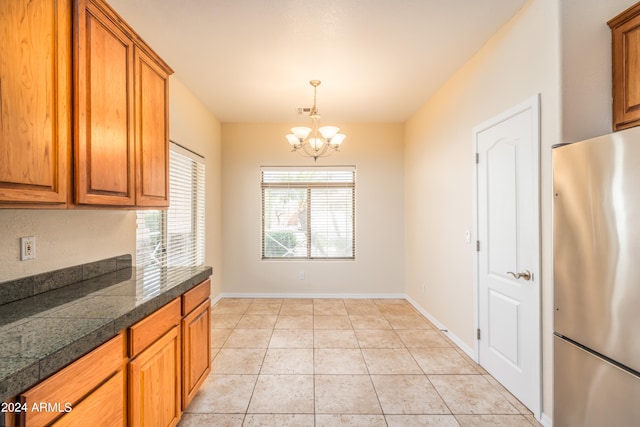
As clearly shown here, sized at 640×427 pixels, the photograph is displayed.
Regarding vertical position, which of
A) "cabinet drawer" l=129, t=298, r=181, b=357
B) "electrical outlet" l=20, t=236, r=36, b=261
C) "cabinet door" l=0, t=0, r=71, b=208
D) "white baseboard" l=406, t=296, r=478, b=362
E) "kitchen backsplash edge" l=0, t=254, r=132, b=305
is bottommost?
"white baseboard" l=406, t=296, r=478, b=362

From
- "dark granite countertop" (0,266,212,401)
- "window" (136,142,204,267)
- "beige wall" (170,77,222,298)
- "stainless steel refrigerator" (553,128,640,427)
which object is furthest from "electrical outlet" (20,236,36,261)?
→ "stainless steel refrigerator" (553,128,640,427)

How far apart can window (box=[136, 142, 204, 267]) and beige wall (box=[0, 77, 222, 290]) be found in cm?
19

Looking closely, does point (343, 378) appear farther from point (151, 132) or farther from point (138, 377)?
point (151, 132)

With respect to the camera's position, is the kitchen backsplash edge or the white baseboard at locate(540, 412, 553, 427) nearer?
the kitchen backsplash edge

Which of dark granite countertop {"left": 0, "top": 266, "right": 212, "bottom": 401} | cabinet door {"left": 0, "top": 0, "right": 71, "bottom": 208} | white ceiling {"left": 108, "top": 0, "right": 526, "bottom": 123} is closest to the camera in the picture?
dark granite countertop {"left": 0, "top": 266, "right": 212, "bottom": 401}

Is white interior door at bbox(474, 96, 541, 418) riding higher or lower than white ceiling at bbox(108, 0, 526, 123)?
lower

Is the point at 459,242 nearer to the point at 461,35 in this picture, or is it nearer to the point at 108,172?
the point at 461,35

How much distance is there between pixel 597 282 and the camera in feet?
4.58

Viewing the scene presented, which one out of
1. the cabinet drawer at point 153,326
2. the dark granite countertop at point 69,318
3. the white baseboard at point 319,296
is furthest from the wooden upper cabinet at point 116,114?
the white baseboard at point 319,296

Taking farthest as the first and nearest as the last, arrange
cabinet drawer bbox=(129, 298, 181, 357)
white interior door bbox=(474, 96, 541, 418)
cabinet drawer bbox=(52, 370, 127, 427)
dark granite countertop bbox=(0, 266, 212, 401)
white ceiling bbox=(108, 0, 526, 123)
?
white ceiling bbox=(108, 0, 526, 123), white interior door bbox=(474, 96, 541, 418), cabinet drawer bbox=(129, 298, 181, 357), cabinet drawer bbox=(52, 370, 127, 427), dark granite countertop bbox=(0, 266, 212, 401)

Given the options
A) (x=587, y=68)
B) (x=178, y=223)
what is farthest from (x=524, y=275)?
(x=178, y=223)

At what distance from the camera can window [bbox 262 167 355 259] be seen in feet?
16.2

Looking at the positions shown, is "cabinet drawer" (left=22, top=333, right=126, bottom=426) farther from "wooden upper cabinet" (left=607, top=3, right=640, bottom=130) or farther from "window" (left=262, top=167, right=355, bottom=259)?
"window" (left=262, top=167, right=355, bottom=259)

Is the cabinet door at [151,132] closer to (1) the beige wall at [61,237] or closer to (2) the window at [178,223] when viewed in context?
(1) the beige wall at [61,237]
